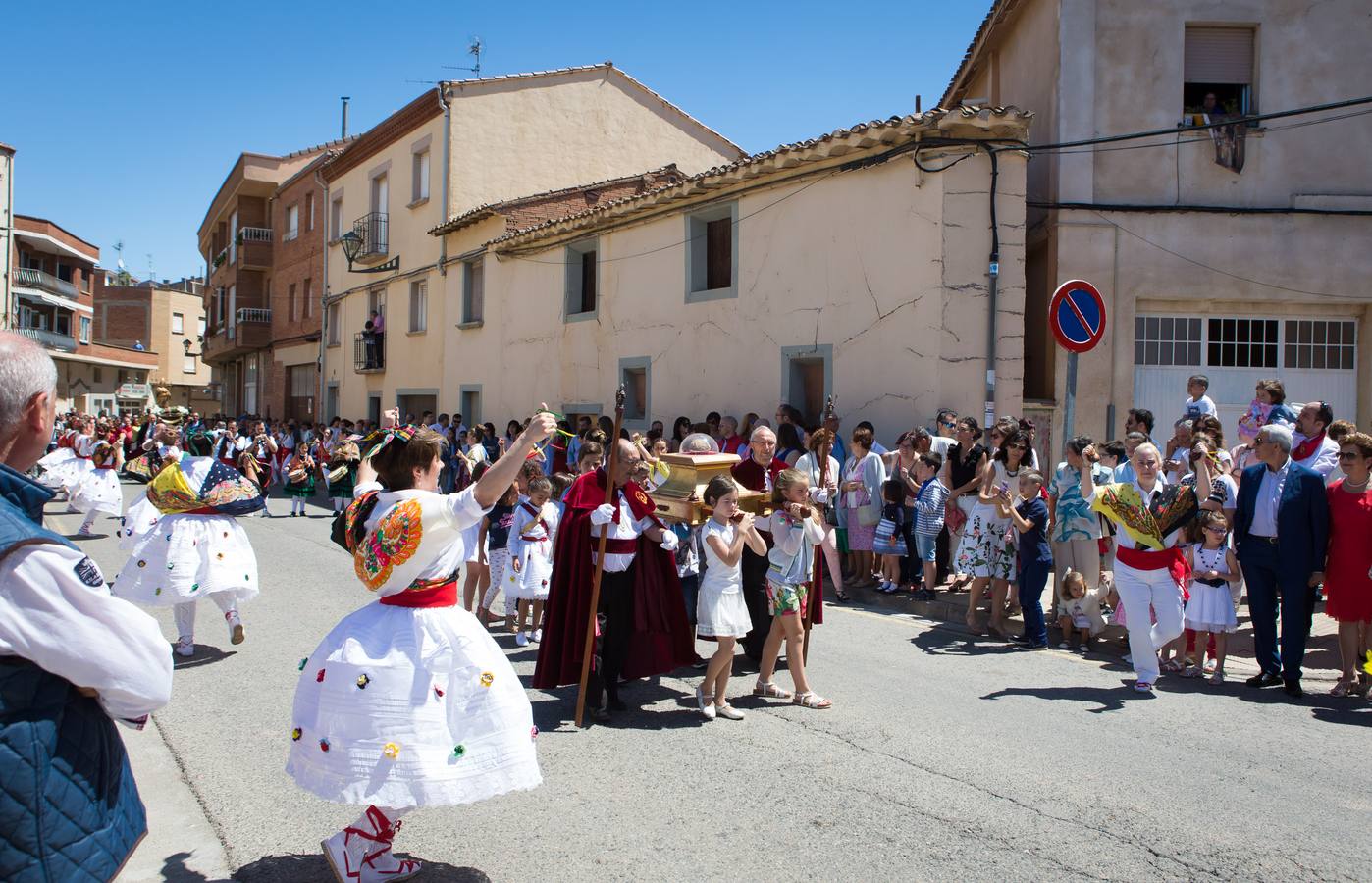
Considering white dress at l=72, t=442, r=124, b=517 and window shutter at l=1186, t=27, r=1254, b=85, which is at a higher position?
window shutter at l=1186, t=27, r=1254, b=85

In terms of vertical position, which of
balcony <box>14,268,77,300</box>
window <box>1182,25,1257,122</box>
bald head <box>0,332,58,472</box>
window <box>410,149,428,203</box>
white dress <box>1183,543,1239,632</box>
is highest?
balcony <box>14,268,77,300</box>

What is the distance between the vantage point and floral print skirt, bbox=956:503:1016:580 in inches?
343

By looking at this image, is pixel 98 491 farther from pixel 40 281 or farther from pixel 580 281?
pixel 40 281

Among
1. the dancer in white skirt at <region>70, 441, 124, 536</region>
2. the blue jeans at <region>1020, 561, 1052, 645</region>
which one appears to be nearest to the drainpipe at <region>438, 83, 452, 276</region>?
the dancer in white skirt at <region>70, 441, 124, 536</region>

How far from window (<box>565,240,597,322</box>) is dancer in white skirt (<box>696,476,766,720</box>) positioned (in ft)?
47.0

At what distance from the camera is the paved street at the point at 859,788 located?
161 inches

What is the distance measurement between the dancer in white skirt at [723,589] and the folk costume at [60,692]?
4075 mm

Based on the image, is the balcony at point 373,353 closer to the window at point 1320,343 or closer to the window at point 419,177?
the window at point 419,177

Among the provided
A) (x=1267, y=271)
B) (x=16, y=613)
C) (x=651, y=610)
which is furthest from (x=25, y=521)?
(x=1267, y=271)

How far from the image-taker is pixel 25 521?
Answer: 2.23 metres

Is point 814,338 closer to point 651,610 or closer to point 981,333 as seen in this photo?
point 981,333

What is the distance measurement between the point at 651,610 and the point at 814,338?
8.34m

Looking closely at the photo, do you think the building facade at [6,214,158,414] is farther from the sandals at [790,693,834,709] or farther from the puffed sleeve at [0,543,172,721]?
the puffed sleeve at [0,543,172,721]

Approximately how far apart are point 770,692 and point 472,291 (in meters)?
19.3
